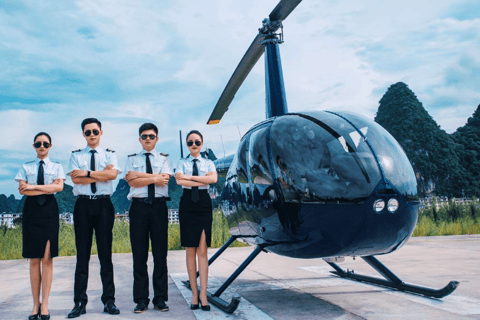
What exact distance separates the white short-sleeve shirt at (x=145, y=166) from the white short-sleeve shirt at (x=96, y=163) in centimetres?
15

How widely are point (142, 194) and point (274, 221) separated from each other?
1337mm

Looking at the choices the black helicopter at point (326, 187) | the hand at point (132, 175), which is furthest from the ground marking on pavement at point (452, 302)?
the hand at point (132, 175)

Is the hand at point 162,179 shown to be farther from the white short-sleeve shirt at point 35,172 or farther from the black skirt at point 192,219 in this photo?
the white short-sleeve shirt at point 35,172

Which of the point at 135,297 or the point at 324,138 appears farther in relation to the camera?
the point at 135,297

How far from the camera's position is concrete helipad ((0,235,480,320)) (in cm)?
399

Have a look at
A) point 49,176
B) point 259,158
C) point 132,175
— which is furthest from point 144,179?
point 259,158

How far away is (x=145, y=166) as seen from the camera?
14.1 feet

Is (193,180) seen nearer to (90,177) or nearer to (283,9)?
(90,177)

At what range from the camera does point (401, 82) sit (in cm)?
5734

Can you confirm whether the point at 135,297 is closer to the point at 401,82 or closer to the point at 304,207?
the point at 304,207

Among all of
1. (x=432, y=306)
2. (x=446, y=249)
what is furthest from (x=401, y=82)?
(x=432, y=306)

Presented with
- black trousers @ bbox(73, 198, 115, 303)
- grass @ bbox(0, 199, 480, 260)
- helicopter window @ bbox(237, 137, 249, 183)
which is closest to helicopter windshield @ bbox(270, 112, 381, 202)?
helicopter window @ bbox(237, 137, 249, 183)

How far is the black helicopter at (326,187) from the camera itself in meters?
3.35

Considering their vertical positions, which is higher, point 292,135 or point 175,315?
point 292,135
